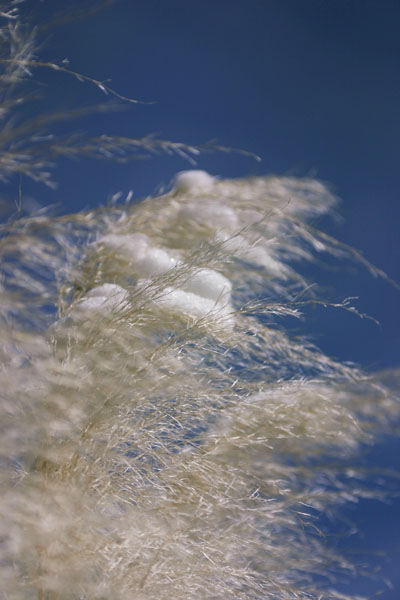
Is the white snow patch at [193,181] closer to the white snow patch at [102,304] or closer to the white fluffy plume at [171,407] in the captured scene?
the white fluffy plume at [171,407]

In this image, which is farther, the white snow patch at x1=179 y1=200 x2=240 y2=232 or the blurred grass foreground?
the white snow patch at x1=179 y1=200 x2=240 y2=232

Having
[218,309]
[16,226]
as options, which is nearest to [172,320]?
[218,309]

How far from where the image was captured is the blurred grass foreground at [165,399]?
501 mm

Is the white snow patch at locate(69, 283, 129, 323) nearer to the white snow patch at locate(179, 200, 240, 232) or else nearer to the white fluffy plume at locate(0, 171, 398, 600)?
the white fluffy plume at locate(0, 171, 398, 600)

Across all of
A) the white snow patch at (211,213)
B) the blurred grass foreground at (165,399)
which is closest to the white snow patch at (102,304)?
the blurred grass foreground at (165,399)

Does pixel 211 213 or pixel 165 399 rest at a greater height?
pixel 211 213

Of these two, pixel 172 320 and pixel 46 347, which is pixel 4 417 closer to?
pixel 46 347

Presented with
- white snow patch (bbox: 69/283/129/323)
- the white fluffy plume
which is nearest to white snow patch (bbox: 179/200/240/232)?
the white fluffy plume

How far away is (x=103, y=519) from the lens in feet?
1.59

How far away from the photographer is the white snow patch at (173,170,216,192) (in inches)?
24.2

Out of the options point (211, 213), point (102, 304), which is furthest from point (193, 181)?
point (102, 304)

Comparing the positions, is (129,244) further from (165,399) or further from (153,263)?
(165,399)

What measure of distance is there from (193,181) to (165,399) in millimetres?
240

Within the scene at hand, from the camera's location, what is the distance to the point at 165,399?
568 mm
